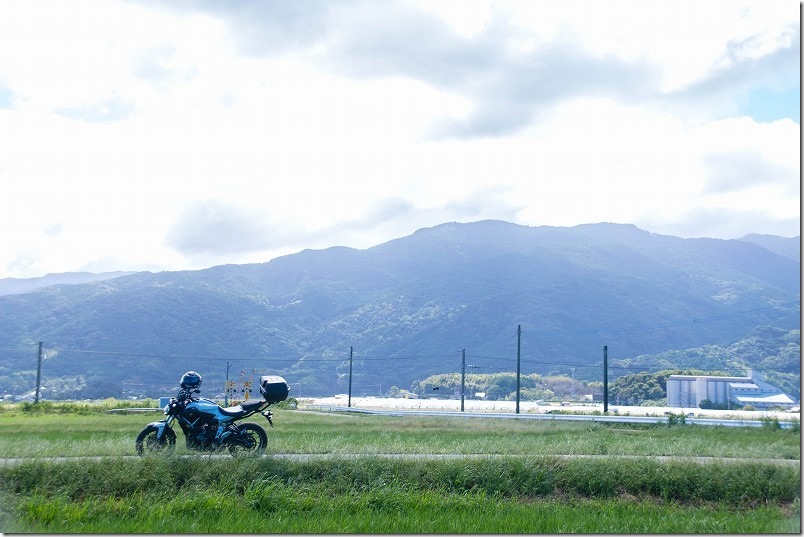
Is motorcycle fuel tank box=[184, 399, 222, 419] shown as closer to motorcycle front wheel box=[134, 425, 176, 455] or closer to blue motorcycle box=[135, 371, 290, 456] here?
blue motorcycle box=[135, 371, 290, 456]

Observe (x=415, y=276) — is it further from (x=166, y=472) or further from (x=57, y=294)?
(x=166, y=472)

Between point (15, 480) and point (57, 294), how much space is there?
24022mm

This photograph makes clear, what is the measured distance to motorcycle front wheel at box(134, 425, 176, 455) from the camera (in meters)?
13.3

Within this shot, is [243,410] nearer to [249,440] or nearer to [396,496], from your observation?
[249,440]

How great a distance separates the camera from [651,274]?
116875 mm

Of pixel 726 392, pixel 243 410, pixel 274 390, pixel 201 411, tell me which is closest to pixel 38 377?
pixel 201 411

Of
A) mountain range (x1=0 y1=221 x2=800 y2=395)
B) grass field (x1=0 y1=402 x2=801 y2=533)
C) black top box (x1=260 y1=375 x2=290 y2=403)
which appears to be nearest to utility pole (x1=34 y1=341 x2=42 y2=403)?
mountain range (x1=0 y1=221 x2=800 y2=395)

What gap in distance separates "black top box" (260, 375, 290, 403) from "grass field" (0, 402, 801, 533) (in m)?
1.18

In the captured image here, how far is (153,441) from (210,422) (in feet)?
3.53

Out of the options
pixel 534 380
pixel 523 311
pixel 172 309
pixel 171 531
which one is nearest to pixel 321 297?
pixel 172 309

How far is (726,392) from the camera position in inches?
1604

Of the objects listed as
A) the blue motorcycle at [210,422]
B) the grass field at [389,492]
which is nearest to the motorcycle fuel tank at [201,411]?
the blue motorcycle at [210,422]

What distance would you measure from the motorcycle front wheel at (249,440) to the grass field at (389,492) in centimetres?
41

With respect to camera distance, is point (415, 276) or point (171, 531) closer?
point (171, 531)
